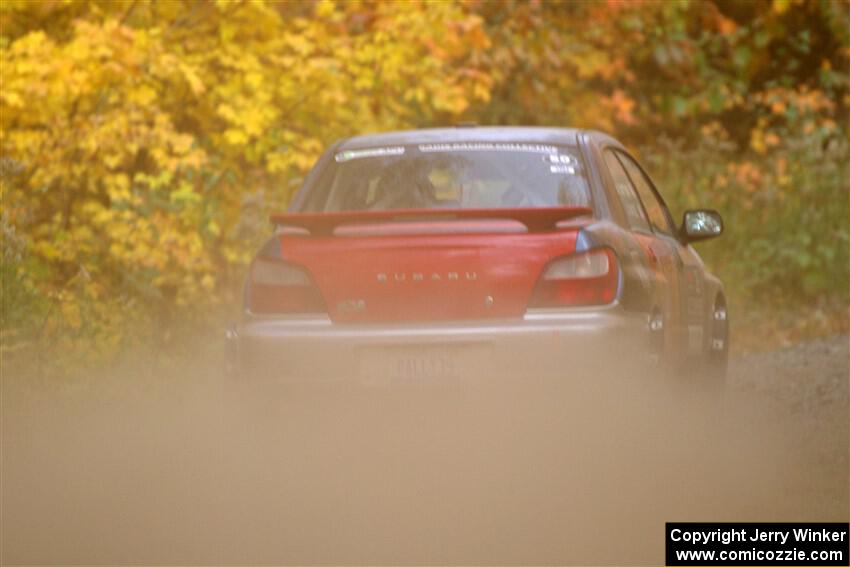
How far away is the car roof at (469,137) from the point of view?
344 inches

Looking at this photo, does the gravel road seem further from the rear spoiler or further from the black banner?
the rear spoiler

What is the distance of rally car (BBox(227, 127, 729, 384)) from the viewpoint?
7621 mm

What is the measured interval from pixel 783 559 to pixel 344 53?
25.3 feet

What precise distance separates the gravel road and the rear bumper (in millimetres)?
111

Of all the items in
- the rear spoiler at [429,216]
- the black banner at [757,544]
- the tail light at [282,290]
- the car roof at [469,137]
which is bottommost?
the black banner at [757,544]

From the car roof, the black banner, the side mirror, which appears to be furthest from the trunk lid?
the side mirror

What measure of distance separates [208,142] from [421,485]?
751 centimetres

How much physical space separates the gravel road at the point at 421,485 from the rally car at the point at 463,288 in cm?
16

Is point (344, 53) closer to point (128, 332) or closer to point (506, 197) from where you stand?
point (128, 332)

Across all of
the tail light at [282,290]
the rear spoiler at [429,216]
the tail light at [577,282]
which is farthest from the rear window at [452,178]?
the tail light at [282,290]

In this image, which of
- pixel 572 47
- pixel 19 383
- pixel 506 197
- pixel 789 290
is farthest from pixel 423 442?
pixel 572 47

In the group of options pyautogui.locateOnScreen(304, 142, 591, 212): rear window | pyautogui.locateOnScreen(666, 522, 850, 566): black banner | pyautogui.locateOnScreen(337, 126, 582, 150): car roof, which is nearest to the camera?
pyautogui.locateOnScreen(666, 522, 850, 566): black banner

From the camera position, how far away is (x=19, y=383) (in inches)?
432

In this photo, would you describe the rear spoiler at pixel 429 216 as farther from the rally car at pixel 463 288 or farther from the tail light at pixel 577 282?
the tail light at pixel 577 282
